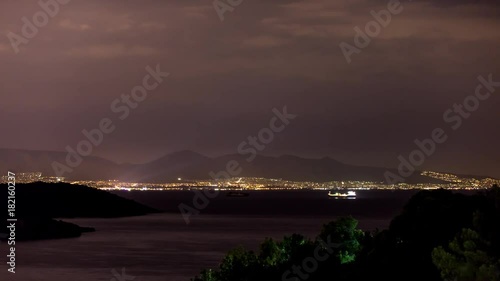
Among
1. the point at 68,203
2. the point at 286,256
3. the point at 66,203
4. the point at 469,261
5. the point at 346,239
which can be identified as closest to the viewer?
the point at 469,261

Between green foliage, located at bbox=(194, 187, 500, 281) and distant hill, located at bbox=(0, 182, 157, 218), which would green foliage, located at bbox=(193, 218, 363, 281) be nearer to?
green foliage, located at bbox=(194, 187, 500, 281)

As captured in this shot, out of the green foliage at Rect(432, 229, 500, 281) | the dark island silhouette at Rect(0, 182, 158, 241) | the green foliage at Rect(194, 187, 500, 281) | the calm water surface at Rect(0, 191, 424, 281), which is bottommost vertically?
the green foliage at Rect(432, 229, 500, 281)

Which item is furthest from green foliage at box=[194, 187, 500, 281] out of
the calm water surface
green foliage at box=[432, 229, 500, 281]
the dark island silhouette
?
the dark island silhouette

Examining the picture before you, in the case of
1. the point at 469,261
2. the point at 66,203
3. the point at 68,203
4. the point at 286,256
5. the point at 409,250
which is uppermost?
the point at 68,203

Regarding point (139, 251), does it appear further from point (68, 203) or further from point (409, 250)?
point (68, 203)

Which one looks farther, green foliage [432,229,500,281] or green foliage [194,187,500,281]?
green foliage [194,187,500,281]

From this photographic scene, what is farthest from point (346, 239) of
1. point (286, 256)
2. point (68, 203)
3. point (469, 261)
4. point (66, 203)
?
point (68, 203)

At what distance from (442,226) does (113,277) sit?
3986 centimetres

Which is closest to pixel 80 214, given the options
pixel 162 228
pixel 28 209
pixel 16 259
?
pixel 28 209

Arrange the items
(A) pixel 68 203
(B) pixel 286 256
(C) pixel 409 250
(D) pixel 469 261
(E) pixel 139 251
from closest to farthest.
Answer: (D) pixel 469 261
(C) pixel 409 250
(B) pixel 286 256
(E) pixel 139 251
(A) pixel 68 203

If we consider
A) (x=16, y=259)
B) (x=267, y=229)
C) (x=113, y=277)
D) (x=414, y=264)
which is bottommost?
(x=414, y=264)

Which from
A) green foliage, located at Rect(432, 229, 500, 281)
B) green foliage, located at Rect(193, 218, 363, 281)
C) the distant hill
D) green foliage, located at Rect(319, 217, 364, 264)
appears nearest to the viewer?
green foliage, located at Rect(432, 229, 500, 281)

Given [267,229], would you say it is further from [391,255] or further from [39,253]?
[391,255]

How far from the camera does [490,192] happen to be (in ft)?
88.9
